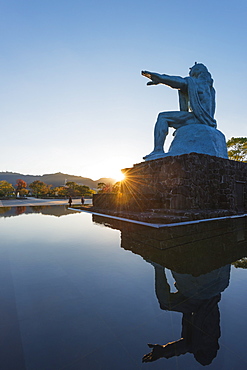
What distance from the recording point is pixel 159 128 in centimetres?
889

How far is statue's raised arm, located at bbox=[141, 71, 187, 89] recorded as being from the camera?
8.42m

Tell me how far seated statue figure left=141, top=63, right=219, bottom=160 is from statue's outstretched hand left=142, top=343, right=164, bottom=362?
7.63m

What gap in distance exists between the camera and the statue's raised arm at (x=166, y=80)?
27.6 feet

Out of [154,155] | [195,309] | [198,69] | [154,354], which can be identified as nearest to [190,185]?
[154,155]

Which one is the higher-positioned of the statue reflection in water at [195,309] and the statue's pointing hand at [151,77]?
the statue's pointing hand at [151,77]

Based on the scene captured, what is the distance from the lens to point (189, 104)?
9.21m

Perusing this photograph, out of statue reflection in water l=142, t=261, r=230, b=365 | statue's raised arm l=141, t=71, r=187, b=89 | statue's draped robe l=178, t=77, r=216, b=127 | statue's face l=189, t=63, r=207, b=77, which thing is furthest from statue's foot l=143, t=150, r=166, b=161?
statue reflection in water l=142, t=261, r=230, b=365

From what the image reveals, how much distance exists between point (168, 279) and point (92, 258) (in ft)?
4.40

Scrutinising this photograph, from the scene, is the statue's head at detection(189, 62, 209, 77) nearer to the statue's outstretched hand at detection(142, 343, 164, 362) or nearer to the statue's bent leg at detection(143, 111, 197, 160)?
the statue's bent leg at detection(143, 111, 197, 160)

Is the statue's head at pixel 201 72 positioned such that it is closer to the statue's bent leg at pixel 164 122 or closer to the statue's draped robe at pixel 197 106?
the statue's draped robe at pixel 197 106

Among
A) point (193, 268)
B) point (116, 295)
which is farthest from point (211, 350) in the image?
point (193, 268)

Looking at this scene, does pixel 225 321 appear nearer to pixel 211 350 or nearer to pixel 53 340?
pixel 211 350

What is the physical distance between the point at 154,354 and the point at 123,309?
20.0 inches

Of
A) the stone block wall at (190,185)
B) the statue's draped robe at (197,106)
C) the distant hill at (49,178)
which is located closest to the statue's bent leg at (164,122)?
the statue's draped robe at (197,106)
